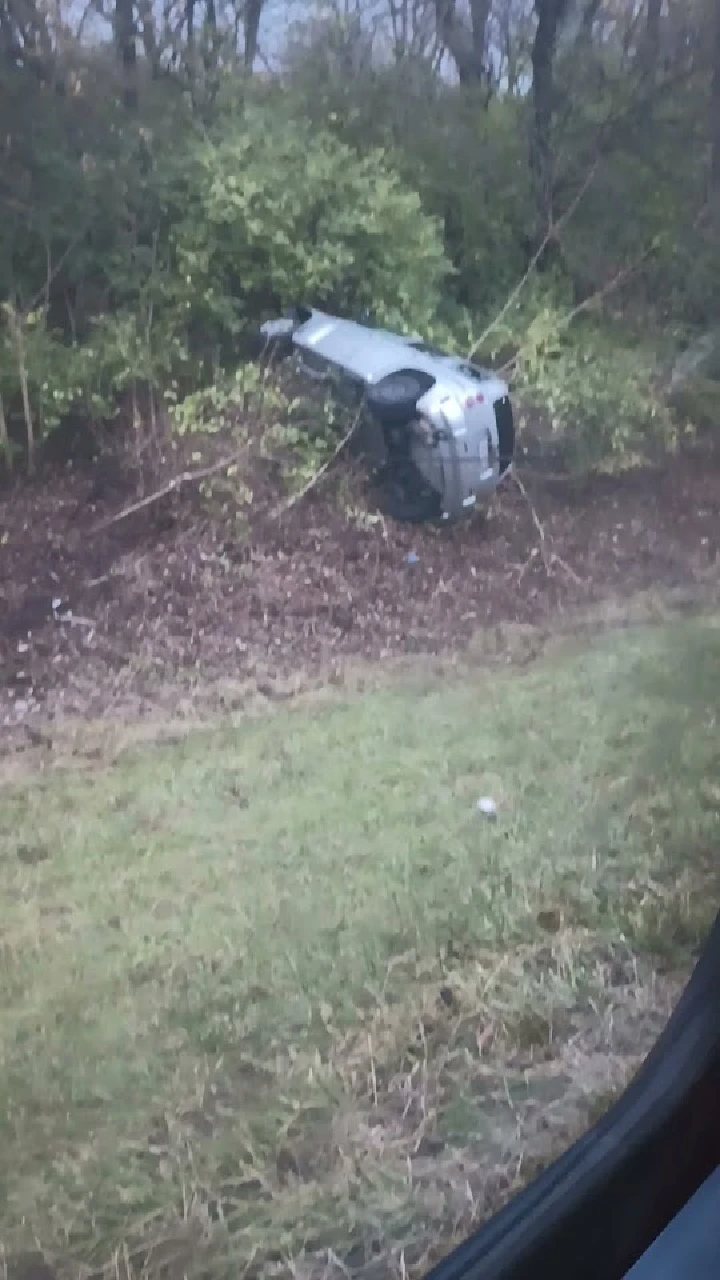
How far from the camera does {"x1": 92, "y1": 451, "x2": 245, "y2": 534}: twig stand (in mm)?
798

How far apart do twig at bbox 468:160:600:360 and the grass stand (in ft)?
0.90

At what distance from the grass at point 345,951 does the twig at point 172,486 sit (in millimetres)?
168

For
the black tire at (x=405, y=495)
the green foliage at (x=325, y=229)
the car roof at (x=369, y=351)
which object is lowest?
the black tire at (x=405, y=495)

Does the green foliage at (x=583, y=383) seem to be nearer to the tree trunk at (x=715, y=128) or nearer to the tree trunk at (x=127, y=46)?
the tree trunk at (x=715, y=128)

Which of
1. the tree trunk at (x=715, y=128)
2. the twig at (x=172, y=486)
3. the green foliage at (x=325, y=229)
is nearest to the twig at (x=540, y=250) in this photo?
the green foliage at (x=325, y=229)

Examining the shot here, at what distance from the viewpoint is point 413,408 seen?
891 mm

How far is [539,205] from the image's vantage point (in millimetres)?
940

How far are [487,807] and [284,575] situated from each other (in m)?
0.26

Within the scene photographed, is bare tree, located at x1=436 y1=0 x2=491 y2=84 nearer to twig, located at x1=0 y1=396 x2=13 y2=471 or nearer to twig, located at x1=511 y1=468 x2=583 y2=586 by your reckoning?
twig, located at x1=511 y1=468 x2=583 y2=586

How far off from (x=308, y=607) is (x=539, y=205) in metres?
0.39

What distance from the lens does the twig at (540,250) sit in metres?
0.92

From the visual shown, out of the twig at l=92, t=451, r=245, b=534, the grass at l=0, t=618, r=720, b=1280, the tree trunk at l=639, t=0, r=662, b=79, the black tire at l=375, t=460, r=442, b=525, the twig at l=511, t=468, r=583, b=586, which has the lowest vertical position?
the grass at l=0, t=618, r=720, b=1280

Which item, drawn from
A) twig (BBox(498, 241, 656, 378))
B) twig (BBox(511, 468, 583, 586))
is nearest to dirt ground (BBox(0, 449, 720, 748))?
twig (BBox(511, 468, 583, 586))

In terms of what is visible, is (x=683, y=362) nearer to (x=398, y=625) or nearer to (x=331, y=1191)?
(x=398, y=625)
